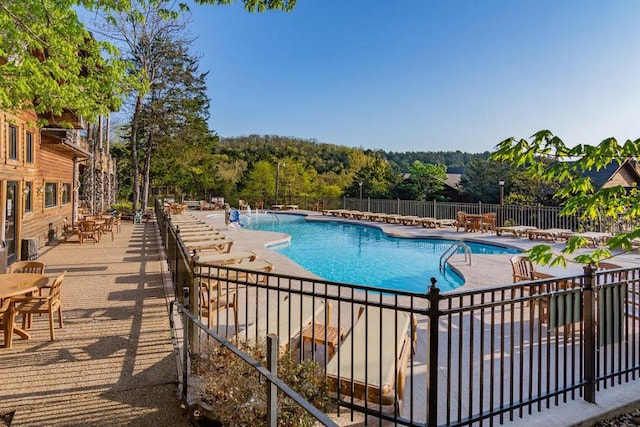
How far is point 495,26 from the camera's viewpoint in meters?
13.7

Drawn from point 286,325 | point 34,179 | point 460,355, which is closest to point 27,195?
point 34,179

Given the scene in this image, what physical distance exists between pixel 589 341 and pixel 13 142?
12.1 meters

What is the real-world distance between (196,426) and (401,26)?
1701 cm

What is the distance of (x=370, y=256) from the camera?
12828 millimetres

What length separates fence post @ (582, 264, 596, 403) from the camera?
3.21 metres

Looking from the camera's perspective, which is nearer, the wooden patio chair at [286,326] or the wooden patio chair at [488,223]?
the wooden patio chair at [286,326]

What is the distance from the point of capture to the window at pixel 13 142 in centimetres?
906

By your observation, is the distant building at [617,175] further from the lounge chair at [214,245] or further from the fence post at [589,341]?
the fence post at [589,341]

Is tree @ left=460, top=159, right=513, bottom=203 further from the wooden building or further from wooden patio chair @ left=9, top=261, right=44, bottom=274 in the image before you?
wooden patio chair @ left=9, top=261, right=44, bottom=274

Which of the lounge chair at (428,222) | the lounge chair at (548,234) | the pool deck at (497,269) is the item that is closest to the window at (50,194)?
the pool deck at (497,269)

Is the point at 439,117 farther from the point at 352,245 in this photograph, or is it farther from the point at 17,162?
the point at 17,162

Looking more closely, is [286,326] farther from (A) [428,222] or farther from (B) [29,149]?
(A) [428,222]

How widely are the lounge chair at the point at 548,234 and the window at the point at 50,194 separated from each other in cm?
1787

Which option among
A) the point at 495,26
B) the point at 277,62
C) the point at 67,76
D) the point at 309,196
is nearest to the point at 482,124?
the point at 495,26
